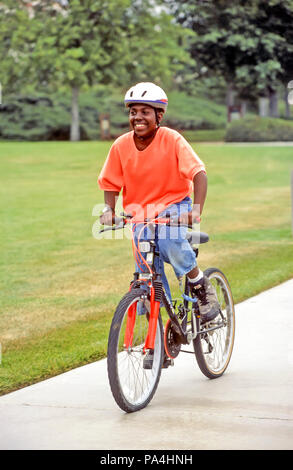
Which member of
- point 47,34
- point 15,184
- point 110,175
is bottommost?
point 15,184

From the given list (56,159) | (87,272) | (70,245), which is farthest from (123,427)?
(56,159)

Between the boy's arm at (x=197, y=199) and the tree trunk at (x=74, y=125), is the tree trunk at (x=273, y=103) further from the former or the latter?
the boy's arm at (x=197, y=199)

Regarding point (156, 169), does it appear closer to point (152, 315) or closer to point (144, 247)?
point (144, 247)

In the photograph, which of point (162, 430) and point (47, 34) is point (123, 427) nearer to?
point (162, 430)

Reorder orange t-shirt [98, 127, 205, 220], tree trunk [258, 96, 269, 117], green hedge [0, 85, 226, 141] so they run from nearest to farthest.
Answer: orange t-shirt [98, 127, 205, 220] < green hedge [0, 85, 226, 141] < tree trunk [258, 96, 269, 117]

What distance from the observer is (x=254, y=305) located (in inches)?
338

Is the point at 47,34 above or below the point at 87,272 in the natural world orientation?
above

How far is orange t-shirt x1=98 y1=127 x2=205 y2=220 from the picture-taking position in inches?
205

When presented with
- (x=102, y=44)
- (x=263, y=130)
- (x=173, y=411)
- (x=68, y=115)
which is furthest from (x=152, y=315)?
(x=102, y=44)

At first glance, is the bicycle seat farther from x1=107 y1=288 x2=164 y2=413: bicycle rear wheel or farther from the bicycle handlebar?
x1=107 y1=288 x2=164 y2=413: bicycle rear wheel

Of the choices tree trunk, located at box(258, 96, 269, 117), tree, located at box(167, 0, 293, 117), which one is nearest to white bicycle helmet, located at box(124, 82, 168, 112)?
tree, located at box(167, 0, 293, 117)

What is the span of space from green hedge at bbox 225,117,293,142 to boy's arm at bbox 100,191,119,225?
33314mm

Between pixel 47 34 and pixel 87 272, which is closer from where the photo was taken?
pixel 87 272
